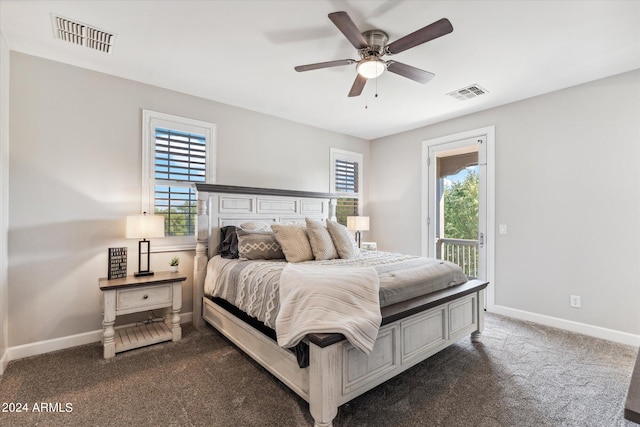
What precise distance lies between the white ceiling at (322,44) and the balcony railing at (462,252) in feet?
6.44

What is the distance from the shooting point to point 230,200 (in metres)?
3.51

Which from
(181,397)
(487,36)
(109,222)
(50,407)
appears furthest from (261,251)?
(487,36)

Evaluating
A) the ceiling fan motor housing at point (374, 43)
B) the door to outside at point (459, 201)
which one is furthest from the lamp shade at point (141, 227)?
the door to outside at point (459, 201)

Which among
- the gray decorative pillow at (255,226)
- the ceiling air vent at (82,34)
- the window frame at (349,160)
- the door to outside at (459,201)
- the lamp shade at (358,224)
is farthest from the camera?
the window frame at (349,160)

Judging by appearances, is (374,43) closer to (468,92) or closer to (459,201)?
(468,92)

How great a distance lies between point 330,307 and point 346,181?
145 inches

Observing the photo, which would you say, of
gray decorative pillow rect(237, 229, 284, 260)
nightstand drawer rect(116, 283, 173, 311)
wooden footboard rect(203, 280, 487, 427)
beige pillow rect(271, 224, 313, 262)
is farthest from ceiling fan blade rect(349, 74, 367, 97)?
nightstand drawer rect(116, 283, 173, 311)

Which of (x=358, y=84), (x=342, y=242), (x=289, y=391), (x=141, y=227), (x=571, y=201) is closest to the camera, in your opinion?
(x=289, y=391)

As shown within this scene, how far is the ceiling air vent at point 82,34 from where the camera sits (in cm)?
226

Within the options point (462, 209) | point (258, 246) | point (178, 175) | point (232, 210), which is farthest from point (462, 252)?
point (178, 175)

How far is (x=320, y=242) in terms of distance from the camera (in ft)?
9.73

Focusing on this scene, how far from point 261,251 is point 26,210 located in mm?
2092

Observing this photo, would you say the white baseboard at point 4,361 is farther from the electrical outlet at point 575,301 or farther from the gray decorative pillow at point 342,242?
the electrical outlet at point 575,301

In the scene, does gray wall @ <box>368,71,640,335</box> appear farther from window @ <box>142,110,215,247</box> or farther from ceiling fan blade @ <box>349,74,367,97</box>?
window @ <box>142,110,215,247</box>
